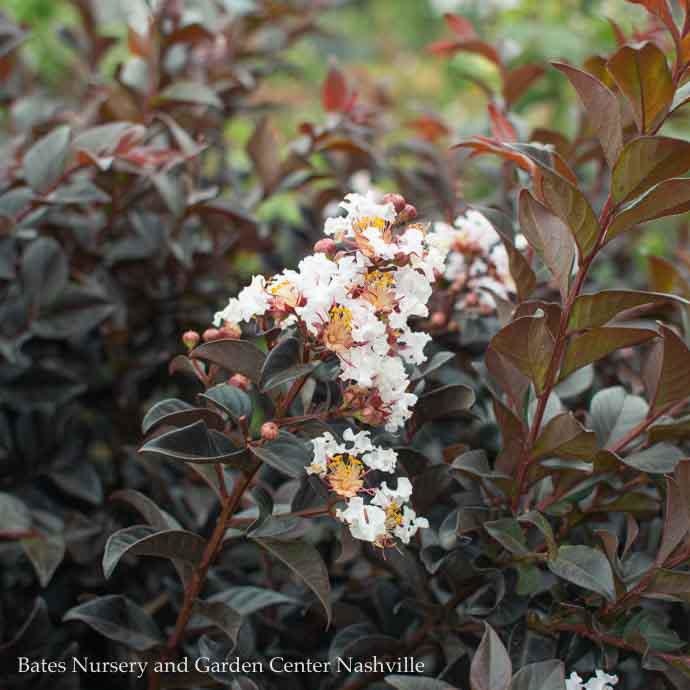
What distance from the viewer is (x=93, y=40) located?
1858mm

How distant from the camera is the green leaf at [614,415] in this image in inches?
42.2

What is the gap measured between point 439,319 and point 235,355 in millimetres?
414

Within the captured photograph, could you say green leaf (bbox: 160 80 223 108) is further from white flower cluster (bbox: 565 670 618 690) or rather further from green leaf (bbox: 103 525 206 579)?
white flower cluster (bbox: 565 670 618 690)

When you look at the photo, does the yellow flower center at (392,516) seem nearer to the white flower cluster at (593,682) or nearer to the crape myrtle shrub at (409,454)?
the crape myrtle shrub at (409,454)

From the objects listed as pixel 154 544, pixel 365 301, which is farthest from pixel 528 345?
pixel 154 544

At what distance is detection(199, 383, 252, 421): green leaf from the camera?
88 centimetres

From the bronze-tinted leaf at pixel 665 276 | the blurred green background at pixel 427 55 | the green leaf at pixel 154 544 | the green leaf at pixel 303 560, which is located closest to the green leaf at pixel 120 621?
the green leaf at pixel 154 544

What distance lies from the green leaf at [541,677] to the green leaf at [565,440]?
210 millimetres

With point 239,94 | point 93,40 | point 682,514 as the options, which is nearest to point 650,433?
point 682,514

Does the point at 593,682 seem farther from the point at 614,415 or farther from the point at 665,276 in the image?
the point at 665,276

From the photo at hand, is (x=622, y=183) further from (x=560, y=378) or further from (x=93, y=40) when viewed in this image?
(x=93, y=40)

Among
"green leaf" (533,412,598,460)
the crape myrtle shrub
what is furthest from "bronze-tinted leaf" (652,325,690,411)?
"green leaf" (533,412,598,460)

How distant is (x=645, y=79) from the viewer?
86 cm

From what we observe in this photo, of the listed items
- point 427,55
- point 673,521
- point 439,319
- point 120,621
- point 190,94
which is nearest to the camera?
point 673,521
